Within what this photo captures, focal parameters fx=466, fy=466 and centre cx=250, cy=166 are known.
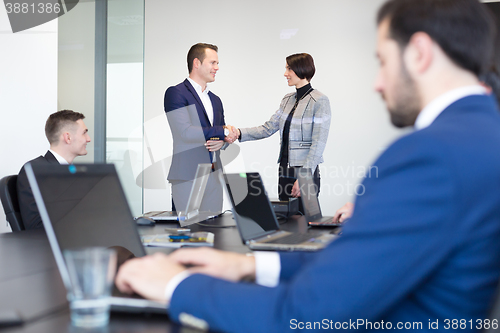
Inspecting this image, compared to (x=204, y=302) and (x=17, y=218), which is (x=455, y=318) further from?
(x=17, y=218)

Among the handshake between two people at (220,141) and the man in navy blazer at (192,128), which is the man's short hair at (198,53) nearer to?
the man in navy blazer at (192,128)

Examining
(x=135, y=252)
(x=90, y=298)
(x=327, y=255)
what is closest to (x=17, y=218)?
(x=135, y=252)

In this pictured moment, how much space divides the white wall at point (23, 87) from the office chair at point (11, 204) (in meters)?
1.38

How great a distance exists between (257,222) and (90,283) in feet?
3.88

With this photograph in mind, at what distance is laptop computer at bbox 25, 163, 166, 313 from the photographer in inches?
40.6

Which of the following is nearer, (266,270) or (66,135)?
(266,270)

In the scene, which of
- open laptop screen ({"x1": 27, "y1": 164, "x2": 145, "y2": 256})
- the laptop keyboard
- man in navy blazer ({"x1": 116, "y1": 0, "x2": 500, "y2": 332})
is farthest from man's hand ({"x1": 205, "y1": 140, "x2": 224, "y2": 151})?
man in navy blazer ({"x1": 116, "y1": 0, "x2": 500, "y2": 332})

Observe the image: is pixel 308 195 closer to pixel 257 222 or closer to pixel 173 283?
pixel 257 222

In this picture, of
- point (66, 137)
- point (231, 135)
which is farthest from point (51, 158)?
point (231, 135)

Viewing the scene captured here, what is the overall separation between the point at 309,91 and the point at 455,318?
3.48 metres

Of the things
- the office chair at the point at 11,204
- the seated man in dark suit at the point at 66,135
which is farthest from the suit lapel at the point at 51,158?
the office chair at the point at 11,204

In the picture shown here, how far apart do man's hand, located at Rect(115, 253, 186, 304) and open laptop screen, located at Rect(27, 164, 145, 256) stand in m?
0.22

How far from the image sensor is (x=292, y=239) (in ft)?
5.62

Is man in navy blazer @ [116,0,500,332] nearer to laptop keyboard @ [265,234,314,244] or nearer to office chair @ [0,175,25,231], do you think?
laptop keyboard @ [265,234,314,244]
